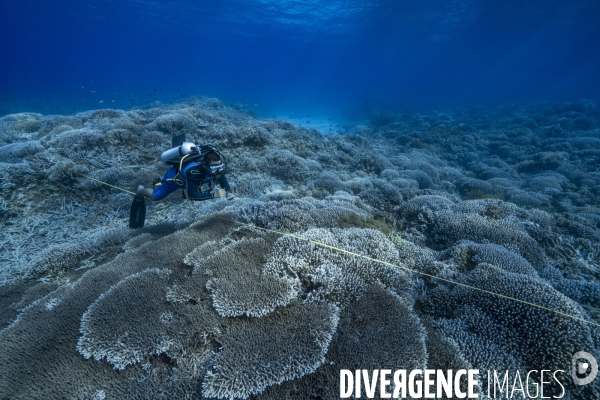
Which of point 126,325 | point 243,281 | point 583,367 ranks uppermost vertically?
point 243,281

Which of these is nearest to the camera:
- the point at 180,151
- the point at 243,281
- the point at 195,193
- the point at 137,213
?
the point at 243,281

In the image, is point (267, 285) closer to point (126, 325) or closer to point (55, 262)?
point (126, 325)

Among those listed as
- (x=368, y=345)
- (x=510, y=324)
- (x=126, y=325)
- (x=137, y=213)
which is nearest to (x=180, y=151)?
(x=137, y=213)

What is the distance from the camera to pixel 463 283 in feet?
11.1

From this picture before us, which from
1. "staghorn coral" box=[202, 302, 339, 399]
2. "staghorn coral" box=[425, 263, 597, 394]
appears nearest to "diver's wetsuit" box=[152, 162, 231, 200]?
"staghorn coral" box=[202, 302, 339, 399]

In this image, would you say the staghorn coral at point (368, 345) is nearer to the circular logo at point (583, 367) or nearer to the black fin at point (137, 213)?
the circular logo at point (583, 367)

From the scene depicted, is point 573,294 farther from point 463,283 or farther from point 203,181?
point 203,181

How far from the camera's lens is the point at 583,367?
2.51 m

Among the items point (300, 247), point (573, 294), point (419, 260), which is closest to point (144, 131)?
point (300, 247)

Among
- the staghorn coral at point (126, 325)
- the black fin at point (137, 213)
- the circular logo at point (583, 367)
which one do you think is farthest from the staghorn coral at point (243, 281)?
the circular logo at point (583, 367)

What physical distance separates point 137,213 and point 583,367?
710 centimetres

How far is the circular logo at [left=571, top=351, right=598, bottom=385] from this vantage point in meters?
2.48

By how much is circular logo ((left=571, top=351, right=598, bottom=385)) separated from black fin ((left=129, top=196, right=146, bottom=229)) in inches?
272

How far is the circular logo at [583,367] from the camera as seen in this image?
2.48 metres
